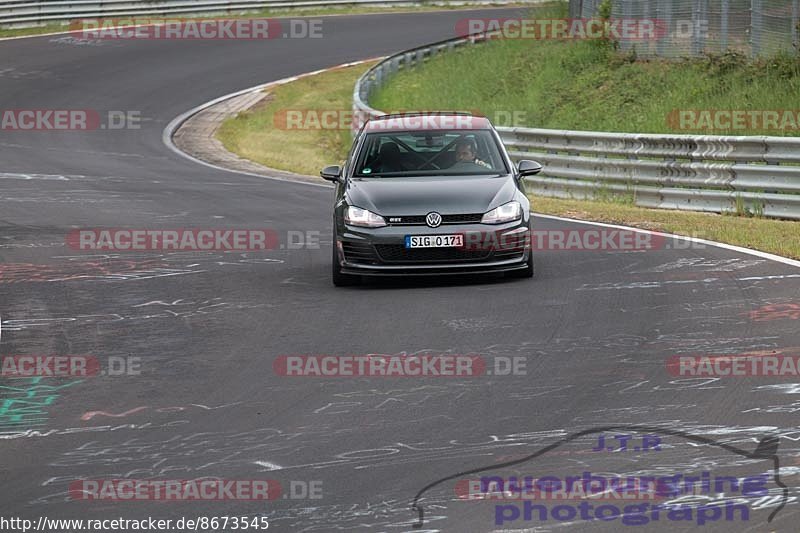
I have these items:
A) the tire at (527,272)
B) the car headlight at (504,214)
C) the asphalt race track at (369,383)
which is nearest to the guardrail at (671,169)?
the asphalt race track at (369,383)

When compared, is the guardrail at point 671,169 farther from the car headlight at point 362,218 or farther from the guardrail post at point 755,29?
the car headlight at point 362,218

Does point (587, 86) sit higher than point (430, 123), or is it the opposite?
point (430, 123)

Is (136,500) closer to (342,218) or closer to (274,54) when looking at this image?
(342,218)

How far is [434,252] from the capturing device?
12195 millimetres

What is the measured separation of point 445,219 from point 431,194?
1.19 feet

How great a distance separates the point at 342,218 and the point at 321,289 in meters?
0.69

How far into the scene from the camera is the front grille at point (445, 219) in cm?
1220

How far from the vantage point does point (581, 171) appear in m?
20.3

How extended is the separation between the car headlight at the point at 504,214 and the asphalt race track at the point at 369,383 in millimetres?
604

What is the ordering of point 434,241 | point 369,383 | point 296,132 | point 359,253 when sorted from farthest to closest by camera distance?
point 296,132
point 359,253
point 434,241
point 369,383

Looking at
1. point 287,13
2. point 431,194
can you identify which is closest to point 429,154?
point 431,194

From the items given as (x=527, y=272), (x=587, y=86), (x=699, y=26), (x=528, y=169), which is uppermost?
(x=528, y=169)

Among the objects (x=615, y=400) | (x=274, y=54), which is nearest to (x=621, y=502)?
(x=615, y=400)

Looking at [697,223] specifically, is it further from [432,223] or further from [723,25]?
[723,25]
